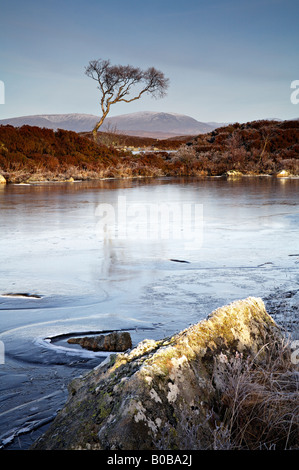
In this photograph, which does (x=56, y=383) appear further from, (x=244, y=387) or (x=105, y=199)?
(x=105, y=199)

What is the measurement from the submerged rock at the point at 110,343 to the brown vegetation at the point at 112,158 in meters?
19.9

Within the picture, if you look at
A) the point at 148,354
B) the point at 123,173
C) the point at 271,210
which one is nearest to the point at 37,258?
the point at 148,354

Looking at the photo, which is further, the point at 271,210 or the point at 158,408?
the point at 271,210

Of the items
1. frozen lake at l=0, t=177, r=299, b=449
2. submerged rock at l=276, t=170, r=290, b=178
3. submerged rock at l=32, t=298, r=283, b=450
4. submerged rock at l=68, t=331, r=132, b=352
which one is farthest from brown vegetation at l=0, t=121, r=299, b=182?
submerged rock at l=32, t=298, r=283, b=450

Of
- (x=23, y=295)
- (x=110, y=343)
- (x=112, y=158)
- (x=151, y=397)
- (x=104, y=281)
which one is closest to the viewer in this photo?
(x=151, y=397)

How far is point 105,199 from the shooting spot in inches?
564

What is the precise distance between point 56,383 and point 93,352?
471mm

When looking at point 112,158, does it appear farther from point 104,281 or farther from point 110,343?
point 110,343

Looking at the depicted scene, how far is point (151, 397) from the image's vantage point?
5.56ft

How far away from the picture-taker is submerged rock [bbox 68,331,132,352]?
9.86ft

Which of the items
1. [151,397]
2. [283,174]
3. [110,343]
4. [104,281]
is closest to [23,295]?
[104,281]

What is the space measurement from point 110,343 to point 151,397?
4.47 feet

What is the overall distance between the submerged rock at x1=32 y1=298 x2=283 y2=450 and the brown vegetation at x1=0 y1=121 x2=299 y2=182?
2105cm

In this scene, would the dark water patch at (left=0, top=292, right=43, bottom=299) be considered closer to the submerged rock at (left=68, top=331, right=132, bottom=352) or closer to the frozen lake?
the frozen lake
